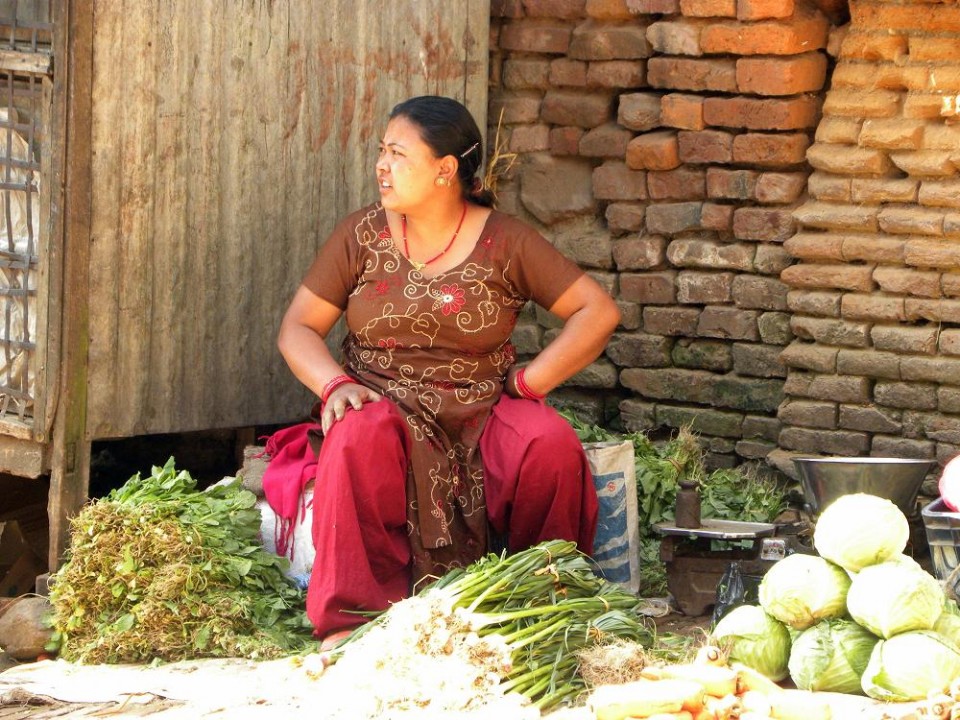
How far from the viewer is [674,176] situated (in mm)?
5852

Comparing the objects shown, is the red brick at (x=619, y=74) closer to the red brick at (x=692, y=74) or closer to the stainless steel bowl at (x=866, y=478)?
the red brick at (x=692, y=74)

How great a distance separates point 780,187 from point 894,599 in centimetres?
224

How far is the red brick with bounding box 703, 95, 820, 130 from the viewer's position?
5.51 metres

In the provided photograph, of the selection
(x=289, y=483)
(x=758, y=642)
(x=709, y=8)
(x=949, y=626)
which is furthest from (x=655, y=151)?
(x=949, y=626)

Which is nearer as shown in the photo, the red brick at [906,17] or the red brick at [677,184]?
A: the red brick at [906,17]

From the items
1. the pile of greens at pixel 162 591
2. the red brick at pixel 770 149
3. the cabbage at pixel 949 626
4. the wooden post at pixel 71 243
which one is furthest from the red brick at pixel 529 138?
the cabbage at pixel 949 626

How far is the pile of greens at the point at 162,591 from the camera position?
4363 mm

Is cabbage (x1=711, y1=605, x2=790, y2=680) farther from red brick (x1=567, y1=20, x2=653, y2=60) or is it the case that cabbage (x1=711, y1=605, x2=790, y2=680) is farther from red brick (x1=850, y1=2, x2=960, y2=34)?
red brick (x1=567, y1=20, x2=653, y2=60)

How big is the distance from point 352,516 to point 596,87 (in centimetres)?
247

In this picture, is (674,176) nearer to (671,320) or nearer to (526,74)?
(671,320)

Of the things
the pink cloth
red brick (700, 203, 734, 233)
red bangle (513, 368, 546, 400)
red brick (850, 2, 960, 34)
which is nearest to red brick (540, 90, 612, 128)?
red brick (700, 203, 734, 233)

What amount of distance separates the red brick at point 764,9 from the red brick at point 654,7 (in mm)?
302

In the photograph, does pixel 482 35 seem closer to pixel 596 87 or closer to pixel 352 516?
pixel 596 87

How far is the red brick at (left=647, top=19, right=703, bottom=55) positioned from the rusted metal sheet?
89 centimetres
